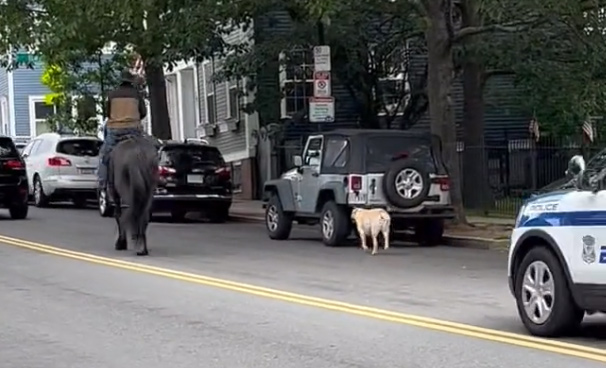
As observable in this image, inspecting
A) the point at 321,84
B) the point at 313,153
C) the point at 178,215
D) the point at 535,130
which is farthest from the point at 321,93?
the point at 535,130

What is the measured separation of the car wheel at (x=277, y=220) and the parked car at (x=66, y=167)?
361 inches

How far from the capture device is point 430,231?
20.0 m

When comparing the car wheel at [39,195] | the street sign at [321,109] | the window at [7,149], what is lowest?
the car wheel at [39,195]

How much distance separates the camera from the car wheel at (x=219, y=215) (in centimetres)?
2599

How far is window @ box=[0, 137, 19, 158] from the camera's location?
24406 mm

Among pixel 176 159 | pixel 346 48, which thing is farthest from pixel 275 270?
pixel 346 48

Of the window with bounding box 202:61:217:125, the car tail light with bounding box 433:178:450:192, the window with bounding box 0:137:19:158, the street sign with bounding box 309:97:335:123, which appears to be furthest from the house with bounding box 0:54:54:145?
the car tail light with bounding box 433:178:450:192

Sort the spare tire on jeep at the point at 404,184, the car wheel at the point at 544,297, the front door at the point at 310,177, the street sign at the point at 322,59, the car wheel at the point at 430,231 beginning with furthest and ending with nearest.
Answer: the street sign at the point at 322,59 < the car wheel at the point at 430,231 < the front door at the point at 310,177 < the spare tire on jeep at the point at 404,184 < the car wheel at the point at 544,297

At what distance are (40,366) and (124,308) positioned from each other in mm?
2910

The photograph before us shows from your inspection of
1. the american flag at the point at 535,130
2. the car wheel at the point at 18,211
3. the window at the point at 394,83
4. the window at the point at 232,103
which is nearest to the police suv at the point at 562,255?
the car wheel at the point at 18,211

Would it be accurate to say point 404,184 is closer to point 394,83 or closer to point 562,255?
point 562,255

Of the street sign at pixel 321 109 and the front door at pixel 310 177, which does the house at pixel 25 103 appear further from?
the front door at pixel 310 177

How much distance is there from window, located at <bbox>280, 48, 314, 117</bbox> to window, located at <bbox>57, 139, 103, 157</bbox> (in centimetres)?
469

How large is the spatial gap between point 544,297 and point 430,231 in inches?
383
